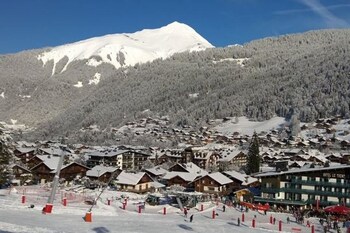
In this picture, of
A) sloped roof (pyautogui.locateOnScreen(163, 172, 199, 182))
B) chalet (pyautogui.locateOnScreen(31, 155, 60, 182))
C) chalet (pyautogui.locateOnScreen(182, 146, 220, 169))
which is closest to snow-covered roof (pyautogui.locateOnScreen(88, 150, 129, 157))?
chalet (pyautogui.locateOnScreen(182, 146, 220, 169))

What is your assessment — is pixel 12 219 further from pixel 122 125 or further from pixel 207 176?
pixel 122 125

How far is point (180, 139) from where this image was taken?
5817 inches

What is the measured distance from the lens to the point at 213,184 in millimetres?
60406

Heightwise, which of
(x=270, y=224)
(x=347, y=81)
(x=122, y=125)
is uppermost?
(x=347, y=81)

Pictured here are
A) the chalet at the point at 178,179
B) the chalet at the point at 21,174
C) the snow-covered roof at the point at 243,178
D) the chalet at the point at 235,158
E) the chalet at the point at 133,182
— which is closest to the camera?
the chalet at the point at 133,182

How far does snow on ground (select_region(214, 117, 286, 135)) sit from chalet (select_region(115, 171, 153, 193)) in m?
97.0

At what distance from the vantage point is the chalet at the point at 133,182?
58031 mm

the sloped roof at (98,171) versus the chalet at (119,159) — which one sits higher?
the chalet at (119,159)

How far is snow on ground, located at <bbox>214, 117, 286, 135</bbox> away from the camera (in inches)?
6225

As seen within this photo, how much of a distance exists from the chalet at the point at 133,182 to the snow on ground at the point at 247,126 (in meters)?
97.0

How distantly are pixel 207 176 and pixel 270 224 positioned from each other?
81.8ft

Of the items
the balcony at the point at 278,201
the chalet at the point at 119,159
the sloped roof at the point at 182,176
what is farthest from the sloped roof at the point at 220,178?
the chalet at the point at 119,159

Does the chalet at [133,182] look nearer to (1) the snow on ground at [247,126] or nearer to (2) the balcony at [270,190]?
(2) the balcony at [270,190]

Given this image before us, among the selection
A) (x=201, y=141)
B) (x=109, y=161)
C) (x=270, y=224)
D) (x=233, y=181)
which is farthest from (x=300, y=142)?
(x=270, y=224)
